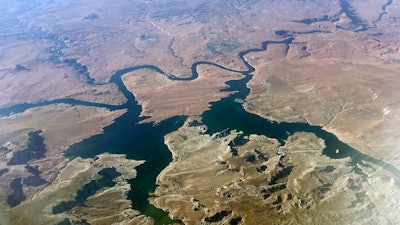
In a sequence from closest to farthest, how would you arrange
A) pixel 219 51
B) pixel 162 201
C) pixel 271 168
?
pixel 162 201 → pixel 271 168 → pixel 219 51

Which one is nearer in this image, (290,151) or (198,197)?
(198,197)

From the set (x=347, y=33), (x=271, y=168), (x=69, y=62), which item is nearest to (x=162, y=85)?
(x=69, y=62)

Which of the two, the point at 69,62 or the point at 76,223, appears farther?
the point at 69,62

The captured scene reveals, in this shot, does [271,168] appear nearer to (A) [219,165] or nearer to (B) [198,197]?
(A) [219,165]

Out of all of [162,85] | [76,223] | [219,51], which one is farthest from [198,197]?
[219,51]

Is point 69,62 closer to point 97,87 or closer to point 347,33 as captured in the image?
point 97,87

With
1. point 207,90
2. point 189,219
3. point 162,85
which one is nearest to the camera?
point 189,219
